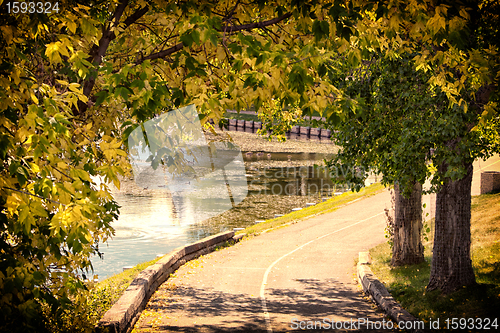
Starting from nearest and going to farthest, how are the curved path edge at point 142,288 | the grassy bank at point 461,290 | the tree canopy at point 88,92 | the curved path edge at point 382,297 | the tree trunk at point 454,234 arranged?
the tree canopy at point 88,92 → the curved path edge at point 142,288 → the grassy bank at point 461,290 → the curved path edge at point 382,297 → the tree trunk at point 454,234

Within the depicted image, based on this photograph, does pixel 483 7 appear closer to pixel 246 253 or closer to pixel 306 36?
pixel 306 36

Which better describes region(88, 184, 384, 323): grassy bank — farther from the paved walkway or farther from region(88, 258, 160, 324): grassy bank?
the paved walkway

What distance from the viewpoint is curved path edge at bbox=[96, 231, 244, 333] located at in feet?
24.8

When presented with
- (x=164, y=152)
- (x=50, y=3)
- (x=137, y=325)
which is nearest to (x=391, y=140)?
(x=164, y=152)

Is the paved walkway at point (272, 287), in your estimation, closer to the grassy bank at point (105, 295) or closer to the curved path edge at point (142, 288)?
the curved path edge at point (142, 288)

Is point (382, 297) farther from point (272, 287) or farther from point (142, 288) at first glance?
point (142, 288)

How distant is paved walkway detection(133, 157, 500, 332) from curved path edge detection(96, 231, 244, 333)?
22cm

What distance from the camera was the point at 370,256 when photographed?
48.9 feet

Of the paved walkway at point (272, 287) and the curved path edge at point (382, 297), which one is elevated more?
the curved path edge at point (382, 297)

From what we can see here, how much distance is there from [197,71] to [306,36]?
1.93 metres

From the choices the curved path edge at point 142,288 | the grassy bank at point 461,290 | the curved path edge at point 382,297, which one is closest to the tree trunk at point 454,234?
the grassy bank at point 461,290

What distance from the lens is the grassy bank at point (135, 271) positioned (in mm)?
9027

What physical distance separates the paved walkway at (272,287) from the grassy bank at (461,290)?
80cm

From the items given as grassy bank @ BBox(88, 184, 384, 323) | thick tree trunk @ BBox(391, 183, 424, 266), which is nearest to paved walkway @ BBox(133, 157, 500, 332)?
grassy bank @ BBox(88, 184, 384, 323)
